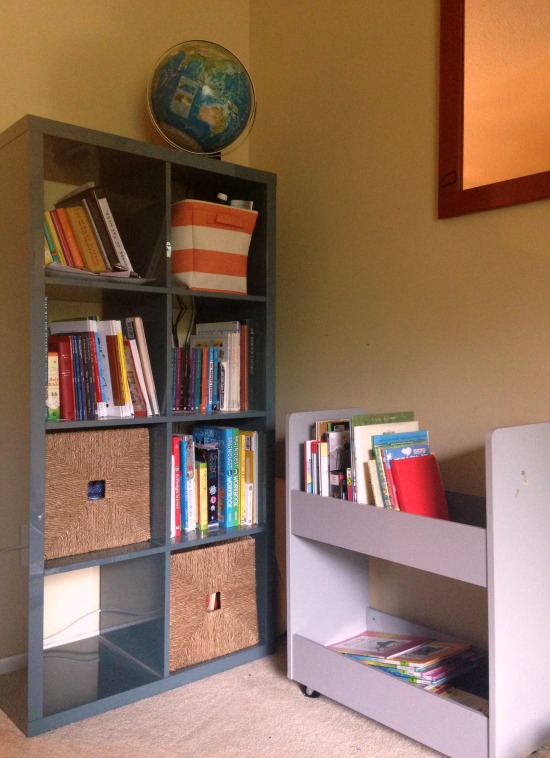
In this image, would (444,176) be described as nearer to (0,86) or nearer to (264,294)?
(264,294)

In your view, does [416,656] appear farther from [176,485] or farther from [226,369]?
[226,369]

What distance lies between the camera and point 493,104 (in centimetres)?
186

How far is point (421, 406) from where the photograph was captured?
6.68 ft

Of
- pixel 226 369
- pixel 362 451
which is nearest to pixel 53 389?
pixel 226 369

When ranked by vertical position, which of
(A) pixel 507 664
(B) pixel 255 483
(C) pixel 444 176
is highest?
(C) pixel 444 176

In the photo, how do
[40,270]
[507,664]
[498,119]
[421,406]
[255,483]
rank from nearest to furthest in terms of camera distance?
[507,664] → [40,270] → [498,119] → [421,406] → [255,483]

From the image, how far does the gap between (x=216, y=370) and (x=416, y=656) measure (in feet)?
3.30

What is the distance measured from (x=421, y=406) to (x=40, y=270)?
1.12 metres

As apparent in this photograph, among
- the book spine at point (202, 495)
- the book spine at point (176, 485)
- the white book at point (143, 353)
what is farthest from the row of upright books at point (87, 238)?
the book spine at point (202, 495)

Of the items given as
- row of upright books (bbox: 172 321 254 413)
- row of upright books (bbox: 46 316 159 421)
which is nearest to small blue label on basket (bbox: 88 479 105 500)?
row of upright books (bbox: 46 316 159 421)

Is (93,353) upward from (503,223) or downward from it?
downward

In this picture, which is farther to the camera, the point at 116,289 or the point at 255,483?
the point at 255,483

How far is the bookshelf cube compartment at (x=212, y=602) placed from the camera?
2.04 m

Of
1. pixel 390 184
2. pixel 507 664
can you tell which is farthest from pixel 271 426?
pixel 507 664
